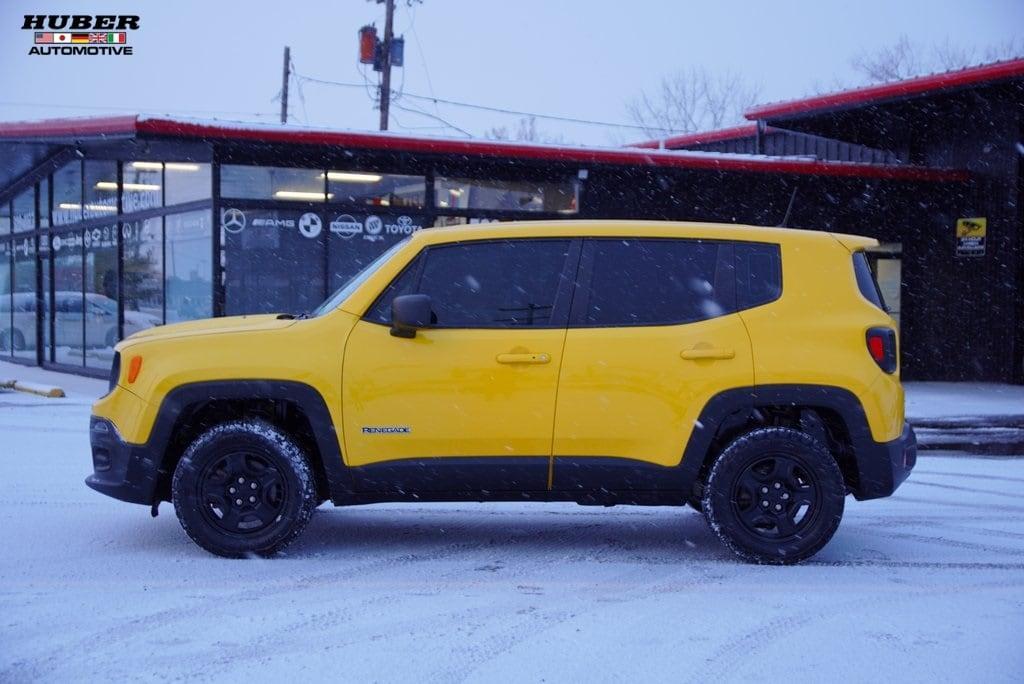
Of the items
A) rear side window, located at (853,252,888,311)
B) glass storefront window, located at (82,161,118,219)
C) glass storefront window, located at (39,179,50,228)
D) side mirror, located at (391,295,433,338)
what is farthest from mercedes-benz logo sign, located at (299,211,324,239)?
rear side window, located at (853,252,888,311)

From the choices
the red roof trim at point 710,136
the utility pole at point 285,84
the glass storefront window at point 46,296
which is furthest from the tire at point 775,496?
the utility pole at point 285,84

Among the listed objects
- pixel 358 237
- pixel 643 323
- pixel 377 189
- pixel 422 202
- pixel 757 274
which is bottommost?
pixel 643 323

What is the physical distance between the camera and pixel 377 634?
179 inches

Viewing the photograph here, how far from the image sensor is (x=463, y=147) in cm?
1585

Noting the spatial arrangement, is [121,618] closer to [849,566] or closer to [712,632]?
[712,632]

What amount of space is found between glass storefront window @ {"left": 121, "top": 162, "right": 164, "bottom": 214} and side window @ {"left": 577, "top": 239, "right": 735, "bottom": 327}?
1240 cm

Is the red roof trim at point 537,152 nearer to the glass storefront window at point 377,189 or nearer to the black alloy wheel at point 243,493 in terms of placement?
the glass storefront window at point 377,189

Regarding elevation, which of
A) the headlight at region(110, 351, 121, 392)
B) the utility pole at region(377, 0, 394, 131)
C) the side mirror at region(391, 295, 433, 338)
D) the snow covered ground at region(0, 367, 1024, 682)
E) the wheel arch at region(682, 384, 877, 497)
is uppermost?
A: the utility pole at region(377, 0, 394, 131)

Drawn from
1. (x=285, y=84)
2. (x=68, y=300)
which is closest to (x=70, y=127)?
(x=68, y=300)

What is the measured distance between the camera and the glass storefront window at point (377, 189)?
642 inches

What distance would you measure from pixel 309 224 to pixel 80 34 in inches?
219

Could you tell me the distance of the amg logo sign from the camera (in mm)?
16781

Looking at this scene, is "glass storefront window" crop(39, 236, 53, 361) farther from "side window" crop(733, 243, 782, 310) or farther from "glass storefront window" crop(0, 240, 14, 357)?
"side window" crop(733, 243, 782, 310)

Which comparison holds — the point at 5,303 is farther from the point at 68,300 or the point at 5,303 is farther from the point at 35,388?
the point at 35,388
